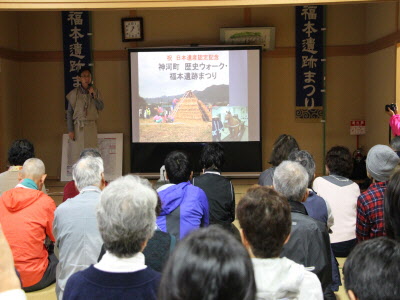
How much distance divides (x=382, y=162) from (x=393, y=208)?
4.65 feet

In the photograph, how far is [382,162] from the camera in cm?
313

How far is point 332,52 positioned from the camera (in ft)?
24.6

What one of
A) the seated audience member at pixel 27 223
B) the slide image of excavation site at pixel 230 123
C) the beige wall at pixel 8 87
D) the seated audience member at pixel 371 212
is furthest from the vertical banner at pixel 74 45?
the seated audience member at pixel 371 212

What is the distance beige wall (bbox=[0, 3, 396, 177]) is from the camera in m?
7.45

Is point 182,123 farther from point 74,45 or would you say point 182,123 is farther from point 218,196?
point 218,196

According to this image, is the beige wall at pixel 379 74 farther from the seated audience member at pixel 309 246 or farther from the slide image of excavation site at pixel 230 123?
the seated audience member at pixel 309 246

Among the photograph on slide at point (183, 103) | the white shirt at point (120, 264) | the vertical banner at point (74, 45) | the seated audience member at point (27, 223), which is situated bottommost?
the seated audience member at point (27, 223)

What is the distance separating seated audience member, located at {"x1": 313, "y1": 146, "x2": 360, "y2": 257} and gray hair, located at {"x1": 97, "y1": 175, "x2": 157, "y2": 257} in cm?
225

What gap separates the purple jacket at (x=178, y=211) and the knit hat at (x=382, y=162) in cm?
117

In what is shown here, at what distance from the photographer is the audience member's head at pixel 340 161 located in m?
3.51

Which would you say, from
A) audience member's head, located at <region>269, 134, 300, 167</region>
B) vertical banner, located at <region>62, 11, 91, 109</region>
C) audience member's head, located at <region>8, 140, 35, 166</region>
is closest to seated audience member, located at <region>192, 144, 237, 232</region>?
audience member's head, located at <region>269, 134, 300, 167</region>

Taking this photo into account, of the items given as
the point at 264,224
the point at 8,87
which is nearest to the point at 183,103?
the point at 8,87

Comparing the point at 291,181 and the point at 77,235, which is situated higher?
the point at 291,181

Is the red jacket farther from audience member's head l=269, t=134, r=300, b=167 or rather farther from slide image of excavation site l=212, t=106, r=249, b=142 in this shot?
slide image of excavation site l=212, t=106, r=249, b=142
